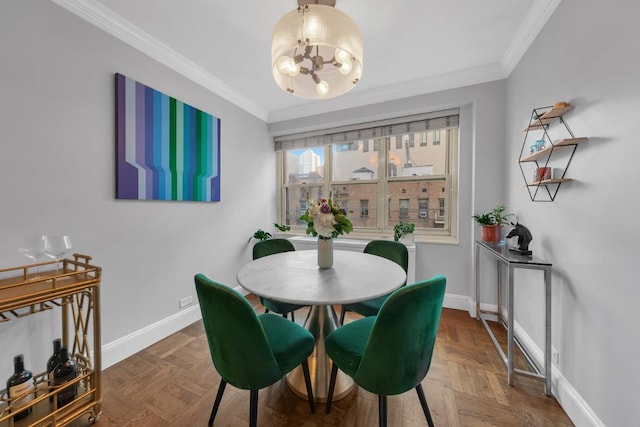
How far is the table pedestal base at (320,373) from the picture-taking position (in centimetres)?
154

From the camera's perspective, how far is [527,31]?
187 centimetres

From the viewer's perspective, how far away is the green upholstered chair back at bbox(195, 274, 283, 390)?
102 cm

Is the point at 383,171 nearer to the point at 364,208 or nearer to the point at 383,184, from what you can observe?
the point at 383,184

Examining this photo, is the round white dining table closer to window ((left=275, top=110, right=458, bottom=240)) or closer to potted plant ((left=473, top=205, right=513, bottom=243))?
potted plant ((left=473, top=205, right=513, bottom=243))

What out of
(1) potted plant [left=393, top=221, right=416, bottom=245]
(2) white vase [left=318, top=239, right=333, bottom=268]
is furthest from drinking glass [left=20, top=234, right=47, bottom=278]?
(1) potted plant [left=393, top=221, right=416, bottom=245]

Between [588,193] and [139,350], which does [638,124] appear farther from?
[139,350]

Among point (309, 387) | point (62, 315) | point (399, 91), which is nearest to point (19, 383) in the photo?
point (62, 315)

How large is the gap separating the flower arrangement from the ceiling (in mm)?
1432

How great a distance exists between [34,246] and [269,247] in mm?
1534

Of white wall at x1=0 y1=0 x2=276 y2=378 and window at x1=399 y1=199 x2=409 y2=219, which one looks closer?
white wall at x1=0 y1=0 x2=276 y2=378

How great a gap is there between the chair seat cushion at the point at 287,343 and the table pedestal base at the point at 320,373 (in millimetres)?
301

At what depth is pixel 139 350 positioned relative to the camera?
2.03 metres

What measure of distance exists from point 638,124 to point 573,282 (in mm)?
888

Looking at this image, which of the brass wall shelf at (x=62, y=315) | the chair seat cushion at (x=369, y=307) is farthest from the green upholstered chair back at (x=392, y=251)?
the brass wall shelf at (x=62, y=315)
